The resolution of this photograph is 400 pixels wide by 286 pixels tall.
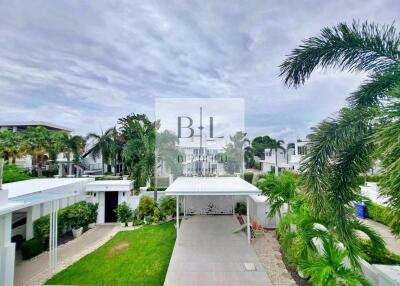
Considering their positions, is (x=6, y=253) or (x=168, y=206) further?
(x=168, y=206)

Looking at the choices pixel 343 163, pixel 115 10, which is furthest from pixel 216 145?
pixel 343 163

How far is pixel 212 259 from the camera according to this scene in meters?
9.27

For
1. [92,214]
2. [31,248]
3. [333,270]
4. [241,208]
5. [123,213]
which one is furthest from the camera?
[241,208]

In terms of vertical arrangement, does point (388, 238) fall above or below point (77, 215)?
below

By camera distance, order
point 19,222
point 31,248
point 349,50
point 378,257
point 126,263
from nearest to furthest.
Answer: point 349,50 → point 378,257 → point 126,263 → point 31,248 → point 19,222

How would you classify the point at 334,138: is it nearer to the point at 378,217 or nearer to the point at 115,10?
the point at 115,10

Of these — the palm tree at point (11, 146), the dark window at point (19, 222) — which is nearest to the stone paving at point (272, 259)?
the dark window at point (19, 222)

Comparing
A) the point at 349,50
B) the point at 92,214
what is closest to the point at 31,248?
the point at 92,214

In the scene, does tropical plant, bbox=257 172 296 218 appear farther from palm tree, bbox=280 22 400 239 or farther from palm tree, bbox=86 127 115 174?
palm tree, bbox=86 127 115 174

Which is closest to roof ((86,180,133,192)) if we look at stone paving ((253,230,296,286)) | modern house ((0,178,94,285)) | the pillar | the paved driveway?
modern house ((0,178,94,285))

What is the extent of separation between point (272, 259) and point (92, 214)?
1120cm

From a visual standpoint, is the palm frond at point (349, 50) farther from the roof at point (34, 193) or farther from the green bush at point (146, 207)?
the green bush at point (146, 207)

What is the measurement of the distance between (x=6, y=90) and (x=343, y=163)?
35.4 metres

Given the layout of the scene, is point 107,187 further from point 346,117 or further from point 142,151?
point 346,117
